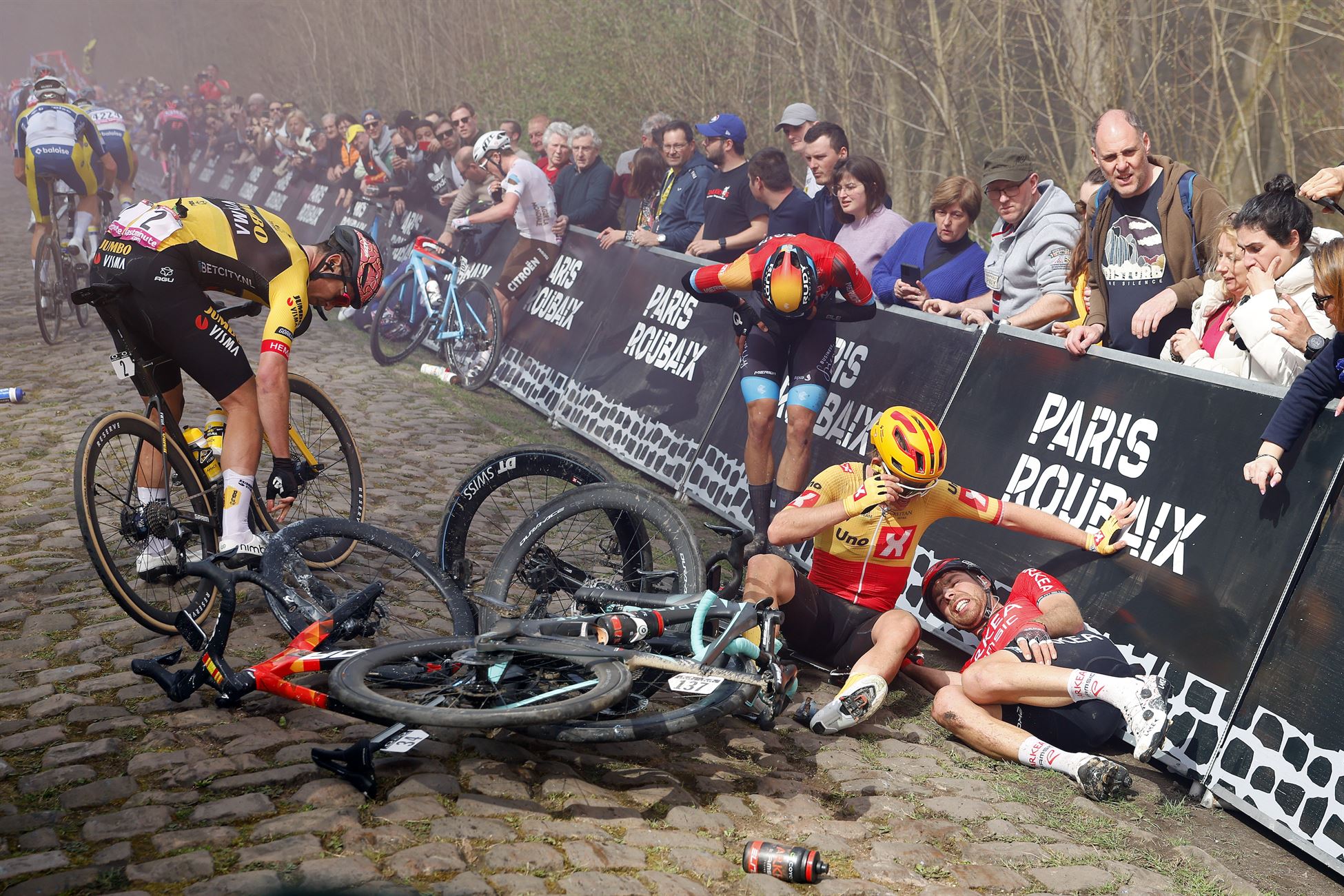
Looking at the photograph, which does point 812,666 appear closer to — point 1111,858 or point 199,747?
point 1111,858

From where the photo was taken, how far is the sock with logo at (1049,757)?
5016 millimetres

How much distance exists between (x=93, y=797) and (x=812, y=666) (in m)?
3.29

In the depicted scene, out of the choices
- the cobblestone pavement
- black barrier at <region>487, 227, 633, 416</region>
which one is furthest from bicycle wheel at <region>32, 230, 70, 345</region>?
the cobblestone pavement

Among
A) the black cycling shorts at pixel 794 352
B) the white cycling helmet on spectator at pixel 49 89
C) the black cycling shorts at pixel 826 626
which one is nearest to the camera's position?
the black cycling shorts at pixel 826 626

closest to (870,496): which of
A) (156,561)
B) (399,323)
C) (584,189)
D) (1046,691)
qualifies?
(1046,691)

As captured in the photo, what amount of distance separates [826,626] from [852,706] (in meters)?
0.66

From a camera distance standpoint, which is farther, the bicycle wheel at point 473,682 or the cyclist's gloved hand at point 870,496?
the cyclist's gloved hand at point 870,496

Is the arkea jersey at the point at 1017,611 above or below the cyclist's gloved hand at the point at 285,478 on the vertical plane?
above

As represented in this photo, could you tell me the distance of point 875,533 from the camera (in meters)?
5.87

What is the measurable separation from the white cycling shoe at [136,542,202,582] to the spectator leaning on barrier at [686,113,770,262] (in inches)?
211

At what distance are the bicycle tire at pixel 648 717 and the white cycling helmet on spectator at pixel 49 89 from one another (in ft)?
39.9

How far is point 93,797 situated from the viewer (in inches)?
164

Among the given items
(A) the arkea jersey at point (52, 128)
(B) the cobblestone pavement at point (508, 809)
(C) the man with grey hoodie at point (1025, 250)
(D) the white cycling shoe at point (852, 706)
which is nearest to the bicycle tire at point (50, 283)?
(A) the arkea jersey at point (52, 128)

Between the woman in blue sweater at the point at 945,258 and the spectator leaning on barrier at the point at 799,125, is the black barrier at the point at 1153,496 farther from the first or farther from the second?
the spectator leaning on barrier at the point at 799,125
